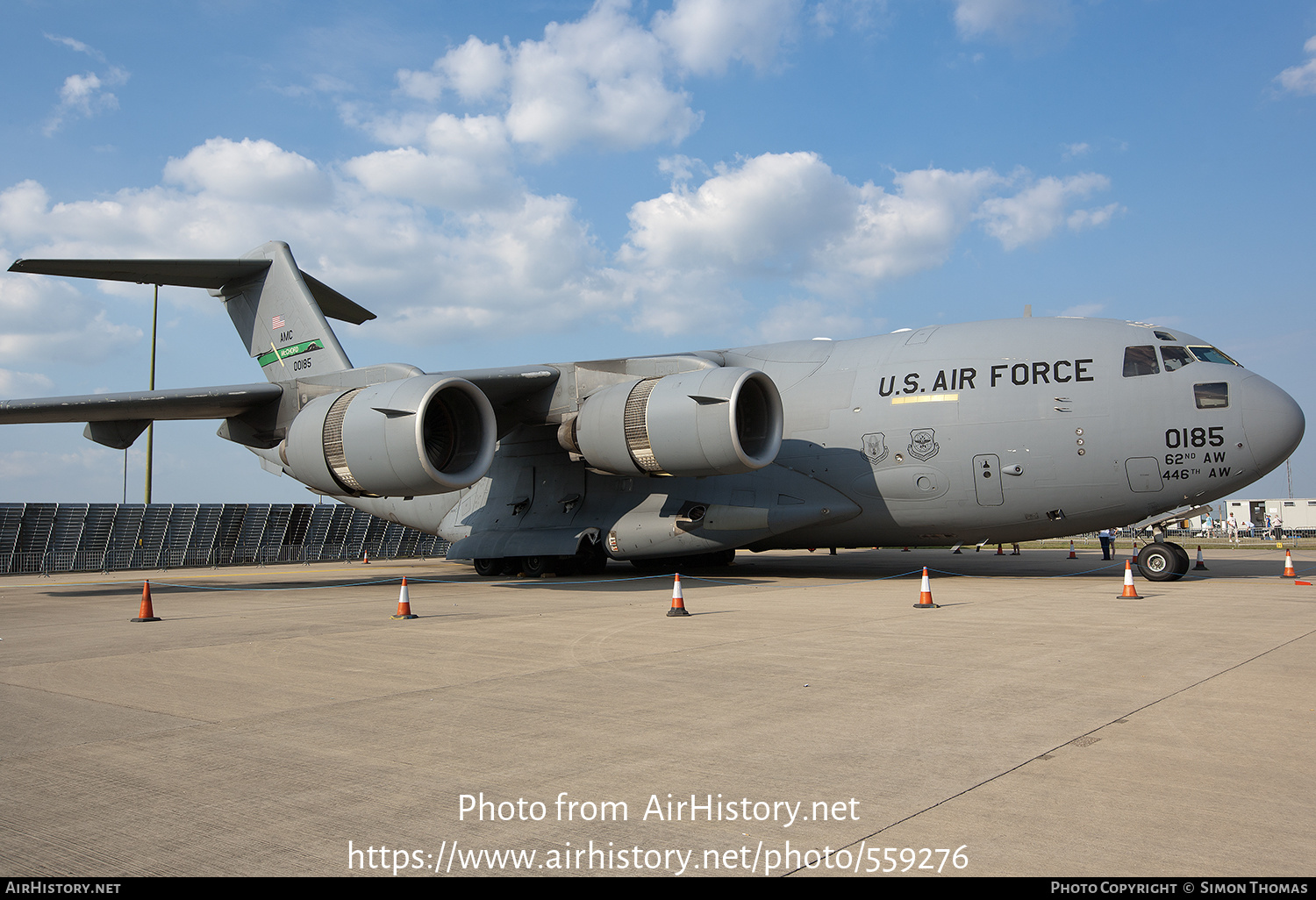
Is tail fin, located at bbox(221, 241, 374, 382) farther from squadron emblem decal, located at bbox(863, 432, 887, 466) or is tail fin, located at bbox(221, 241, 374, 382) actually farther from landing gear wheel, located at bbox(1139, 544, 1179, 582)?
landing gear wheel, located at bbox(1139, 544, 1179, 582)

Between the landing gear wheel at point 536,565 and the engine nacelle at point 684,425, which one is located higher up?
the engine nacelle at point 684,425

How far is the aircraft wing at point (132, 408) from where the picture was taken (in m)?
14.6

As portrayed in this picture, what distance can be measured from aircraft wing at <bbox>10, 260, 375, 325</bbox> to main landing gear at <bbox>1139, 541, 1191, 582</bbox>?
15.9 meters

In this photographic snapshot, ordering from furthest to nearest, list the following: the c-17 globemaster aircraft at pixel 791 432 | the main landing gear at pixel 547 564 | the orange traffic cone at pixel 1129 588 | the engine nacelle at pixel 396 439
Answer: the main landing gear at pixel 547 564
the c-17 globemaster aircraft at pixel 791 432
the engine nacelle at pixel 396 439
the orange traffic cone at pixel 1129 588

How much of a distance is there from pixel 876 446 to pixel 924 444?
81cm

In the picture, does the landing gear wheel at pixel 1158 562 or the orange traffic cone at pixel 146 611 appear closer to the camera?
the orange traffic cone at pixel 146 611

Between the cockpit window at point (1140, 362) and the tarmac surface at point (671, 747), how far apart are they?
15.9 feet

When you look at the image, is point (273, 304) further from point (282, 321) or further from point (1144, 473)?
point (1144, 473)

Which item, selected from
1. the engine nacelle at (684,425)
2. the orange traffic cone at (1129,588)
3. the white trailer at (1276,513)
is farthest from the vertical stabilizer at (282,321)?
the white trailer at (1276,513)

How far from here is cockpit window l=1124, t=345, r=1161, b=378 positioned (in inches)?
527

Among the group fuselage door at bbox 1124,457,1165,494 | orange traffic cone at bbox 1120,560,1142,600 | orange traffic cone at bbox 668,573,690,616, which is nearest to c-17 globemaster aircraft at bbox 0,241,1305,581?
fuselage door at bbox 1124,457,1165,494

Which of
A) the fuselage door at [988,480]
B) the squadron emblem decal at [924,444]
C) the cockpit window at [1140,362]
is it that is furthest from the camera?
the squadron emblem decal at [924,444]

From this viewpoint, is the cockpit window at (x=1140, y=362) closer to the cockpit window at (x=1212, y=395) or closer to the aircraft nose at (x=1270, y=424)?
the cockpit window at (x=1212, y=395)

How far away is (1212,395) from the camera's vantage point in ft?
42.8
